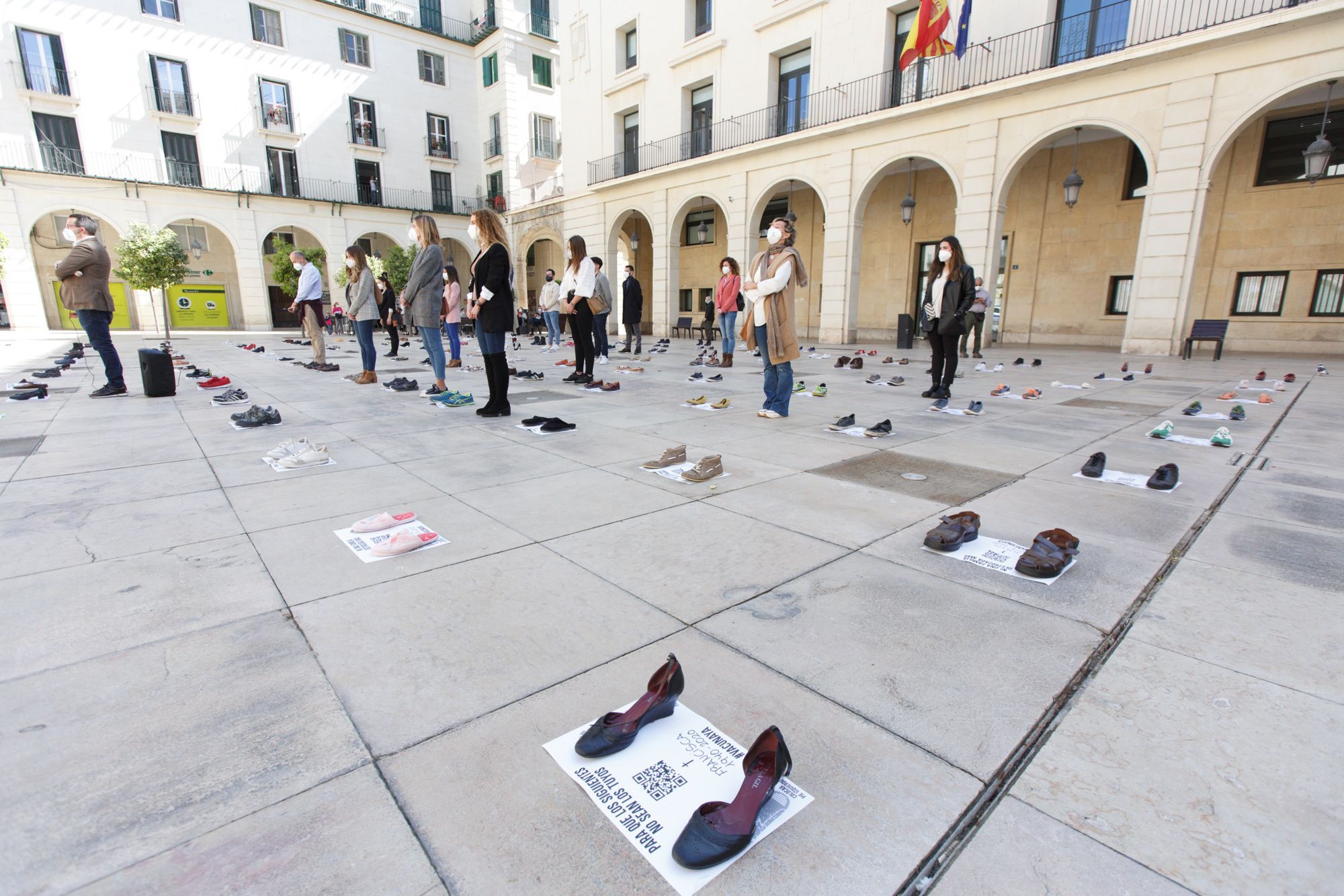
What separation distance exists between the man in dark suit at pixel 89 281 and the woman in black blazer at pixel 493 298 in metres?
3.99

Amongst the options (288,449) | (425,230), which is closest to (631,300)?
(425,230)

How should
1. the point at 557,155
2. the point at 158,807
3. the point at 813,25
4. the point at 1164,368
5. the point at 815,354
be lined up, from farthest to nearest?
the point at 557,155 → the point at 813,25 → the point at 815,354 → the point at 1164,368 → the point at 158,807

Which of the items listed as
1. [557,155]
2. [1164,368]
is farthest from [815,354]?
[557,155]

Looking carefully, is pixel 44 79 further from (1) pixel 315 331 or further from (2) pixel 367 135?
(1) pixel 315 331

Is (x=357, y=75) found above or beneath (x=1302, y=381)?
above

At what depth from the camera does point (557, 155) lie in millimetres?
33750

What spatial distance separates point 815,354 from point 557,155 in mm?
25622

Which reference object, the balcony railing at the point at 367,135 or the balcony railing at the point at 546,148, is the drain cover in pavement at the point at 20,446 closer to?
the balcony railing at the point at 367,135

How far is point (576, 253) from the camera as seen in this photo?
Answer: 8242 millimetres

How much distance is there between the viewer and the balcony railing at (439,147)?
1291 inches

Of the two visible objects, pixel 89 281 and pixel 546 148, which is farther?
pixel 546 148

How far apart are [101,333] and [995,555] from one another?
30.1ft

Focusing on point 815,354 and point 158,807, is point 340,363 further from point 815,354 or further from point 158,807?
point 158,807

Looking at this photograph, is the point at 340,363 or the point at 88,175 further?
the point at 88,175
